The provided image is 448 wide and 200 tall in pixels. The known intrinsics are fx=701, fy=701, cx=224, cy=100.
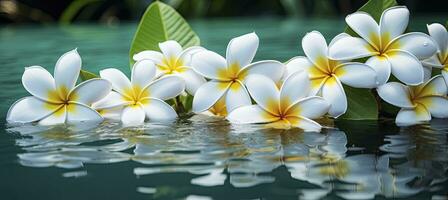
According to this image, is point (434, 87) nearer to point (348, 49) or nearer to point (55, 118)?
point (348, 49)

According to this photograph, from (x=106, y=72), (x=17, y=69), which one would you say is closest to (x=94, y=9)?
(x=17, y=69)

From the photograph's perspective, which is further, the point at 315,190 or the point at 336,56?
the point at 336,56

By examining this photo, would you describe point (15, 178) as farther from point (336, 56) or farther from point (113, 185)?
point (336, 56)

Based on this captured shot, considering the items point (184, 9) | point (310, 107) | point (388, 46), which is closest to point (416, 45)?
point (388, 46)

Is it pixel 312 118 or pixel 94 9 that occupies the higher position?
pixel 94 9

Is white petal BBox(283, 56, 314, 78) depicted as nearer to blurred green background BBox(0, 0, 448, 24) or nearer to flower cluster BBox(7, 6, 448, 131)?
flower cluster BBox(7, 6, 448, 131)
